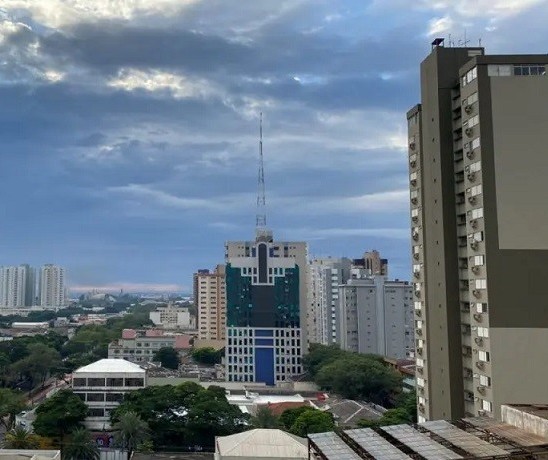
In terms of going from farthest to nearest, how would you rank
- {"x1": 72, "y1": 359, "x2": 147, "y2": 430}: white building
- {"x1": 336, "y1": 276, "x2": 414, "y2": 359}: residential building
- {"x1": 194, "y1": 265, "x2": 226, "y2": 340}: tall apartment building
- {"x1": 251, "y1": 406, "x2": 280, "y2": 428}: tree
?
1. {"x1": 194, "y1": 265, "x2": 226, "y2": 340}: tall apartment building
2. {"x1": 336, "y1": 276, "x2": 414, "y2": 359}: residential building
3. {"x1": 72, "y1": 359, "x2": 147, "y2": 430}: white building
4. {"x1": 251, "y1": 406, "x2": 280, "y2": 428}: tree

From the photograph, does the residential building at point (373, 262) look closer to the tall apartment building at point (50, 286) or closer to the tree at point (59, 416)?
the tree at point (59, 416)

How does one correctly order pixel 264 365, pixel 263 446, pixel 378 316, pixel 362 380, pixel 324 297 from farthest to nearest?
pixel 324 297, pixel 378 316, pixel 264 365, pixel 362 380, pixel 263 446

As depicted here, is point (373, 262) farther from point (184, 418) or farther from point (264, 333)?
point (184, 418)

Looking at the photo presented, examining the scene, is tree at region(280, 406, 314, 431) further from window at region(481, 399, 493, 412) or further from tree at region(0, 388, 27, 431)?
tree at region(0, 388, 27, 431)

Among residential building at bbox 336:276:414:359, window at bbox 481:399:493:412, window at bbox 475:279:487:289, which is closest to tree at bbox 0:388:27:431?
A: window at bbox 481:399:493:412

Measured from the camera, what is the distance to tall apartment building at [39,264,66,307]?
427 ft

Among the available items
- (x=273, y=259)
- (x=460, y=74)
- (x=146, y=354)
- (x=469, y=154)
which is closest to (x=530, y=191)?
(x=469, y=154)

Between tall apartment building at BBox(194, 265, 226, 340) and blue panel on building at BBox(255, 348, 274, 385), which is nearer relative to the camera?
blue panel on building at BBox(255, 348, 274, 385)

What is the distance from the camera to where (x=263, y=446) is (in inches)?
634

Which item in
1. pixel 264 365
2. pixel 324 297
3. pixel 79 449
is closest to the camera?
pixel 79 449

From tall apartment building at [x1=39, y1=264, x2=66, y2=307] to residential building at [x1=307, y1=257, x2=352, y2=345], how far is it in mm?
84765

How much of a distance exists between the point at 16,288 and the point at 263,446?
124863mm

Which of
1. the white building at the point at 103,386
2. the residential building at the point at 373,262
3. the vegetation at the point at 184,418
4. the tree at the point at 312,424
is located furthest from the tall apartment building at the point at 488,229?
the residential building at the point at 373,262

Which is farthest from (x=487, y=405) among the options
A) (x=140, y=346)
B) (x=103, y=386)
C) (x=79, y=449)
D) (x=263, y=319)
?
(x=140, y=346)
